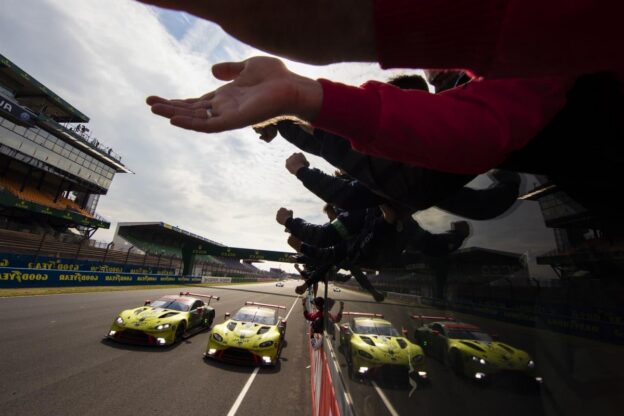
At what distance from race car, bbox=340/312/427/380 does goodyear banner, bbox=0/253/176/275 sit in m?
18.3

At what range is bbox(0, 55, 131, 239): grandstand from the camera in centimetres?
2527

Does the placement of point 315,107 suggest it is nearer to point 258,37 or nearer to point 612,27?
point 258,37

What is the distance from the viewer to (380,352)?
6.20 feet

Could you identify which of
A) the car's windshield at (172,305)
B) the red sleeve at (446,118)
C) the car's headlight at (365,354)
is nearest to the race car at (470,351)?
the red sleeve at (446,118)

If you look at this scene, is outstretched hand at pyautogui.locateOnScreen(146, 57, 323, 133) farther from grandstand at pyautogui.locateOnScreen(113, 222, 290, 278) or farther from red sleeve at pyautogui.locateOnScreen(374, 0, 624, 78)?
grandstand at pyautogui.locateOnScreen(113, 222, 290, 278)

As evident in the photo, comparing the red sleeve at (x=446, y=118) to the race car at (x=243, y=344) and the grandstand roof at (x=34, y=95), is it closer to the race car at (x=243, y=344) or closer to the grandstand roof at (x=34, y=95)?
the race car at (x=243, y=344)

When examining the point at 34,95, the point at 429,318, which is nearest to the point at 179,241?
the point at 34,95

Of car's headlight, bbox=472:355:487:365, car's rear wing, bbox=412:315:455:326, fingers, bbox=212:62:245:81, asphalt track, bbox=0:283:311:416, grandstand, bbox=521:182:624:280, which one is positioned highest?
fingers, bbox=212:62:245:81

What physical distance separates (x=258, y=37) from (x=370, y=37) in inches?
7.8

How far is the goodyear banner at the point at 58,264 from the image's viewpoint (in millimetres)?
14131

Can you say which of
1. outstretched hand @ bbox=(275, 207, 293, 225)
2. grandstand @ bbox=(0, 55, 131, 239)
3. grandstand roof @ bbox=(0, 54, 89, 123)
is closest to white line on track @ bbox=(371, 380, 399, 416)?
outstretched hand @ bbox=(275, 207, 293, 225)

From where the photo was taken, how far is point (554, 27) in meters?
0.46

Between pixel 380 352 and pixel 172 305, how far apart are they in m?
9.45

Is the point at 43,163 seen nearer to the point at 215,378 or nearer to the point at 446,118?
the point at 215,378
